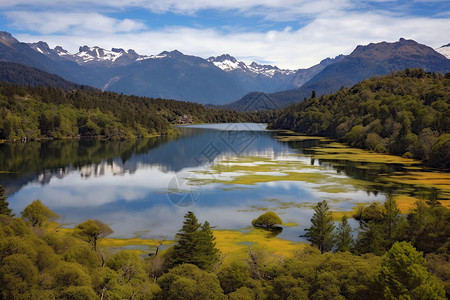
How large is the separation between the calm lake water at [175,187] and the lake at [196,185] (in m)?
0.11

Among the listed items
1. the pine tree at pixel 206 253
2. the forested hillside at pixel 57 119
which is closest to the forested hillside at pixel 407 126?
the pine tree at pixel 206 253

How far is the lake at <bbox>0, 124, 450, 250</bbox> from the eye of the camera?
156ft

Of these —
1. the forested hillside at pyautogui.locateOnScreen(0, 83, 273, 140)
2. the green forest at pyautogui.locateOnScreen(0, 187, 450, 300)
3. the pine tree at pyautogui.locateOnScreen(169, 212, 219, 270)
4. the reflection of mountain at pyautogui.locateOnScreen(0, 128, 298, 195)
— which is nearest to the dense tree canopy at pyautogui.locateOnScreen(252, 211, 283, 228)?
the green forest at pyautogui.locateOnScreen(0, 187, 450, 300)

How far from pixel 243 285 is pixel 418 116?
341ft

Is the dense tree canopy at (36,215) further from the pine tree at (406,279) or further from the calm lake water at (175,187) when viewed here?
the pine tree at (406,279)

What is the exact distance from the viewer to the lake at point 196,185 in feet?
156

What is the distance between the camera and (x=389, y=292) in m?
18.8

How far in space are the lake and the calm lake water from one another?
114 mm

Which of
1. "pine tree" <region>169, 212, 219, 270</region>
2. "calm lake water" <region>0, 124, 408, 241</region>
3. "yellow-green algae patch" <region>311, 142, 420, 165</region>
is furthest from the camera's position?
"yellow-green algae patch" <region>311, 142, 420, 165</region>

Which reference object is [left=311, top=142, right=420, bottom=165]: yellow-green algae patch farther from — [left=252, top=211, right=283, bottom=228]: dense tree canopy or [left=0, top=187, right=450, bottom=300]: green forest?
[left=0, top=187, right=450, bottom=300]: green forest

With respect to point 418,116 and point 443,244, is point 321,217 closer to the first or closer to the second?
point 443,244

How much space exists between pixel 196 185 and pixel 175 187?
130 inches

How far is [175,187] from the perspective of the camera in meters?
66.1

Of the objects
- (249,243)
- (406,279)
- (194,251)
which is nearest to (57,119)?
(249,243)
